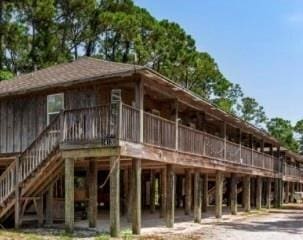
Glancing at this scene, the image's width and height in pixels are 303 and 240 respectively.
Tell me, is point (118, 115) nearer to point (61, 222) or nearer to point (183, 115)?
point (61, 222)

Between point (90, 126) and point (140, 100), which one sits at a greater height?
point (140, 100)

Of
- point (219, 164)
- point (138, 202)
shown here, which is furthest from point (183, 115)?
point (138, 202)

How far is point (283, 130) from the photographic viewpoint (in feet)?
310

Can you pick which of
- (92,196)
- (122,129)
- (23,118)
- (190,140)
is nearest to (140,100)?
(122,129)

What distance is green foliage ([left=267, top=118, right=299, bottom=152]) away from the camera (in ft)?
301

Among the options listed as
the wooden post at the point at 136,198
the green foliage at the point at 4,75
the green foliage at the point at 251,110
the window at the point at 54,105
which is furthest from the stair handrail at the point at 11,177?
the green foliage at the point at 251,110

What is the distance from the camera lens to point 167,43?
2023 inches

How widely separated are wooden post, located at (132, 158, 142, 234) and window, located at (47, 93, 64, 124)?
4668 millimetres

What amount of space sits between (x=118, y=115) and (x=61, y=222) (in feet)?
23.6

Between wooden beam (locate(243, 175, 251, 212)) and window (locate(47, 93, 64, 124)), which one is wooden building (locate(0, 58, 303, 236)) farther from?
wooden beam (locate(243, 175, 251, 212))

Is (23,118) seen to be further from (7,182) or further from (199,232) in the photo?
(199,232)

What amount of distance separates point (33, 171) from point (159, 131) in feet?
15.3

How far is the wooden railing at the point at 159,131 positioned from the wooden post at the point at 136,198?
1.04 m

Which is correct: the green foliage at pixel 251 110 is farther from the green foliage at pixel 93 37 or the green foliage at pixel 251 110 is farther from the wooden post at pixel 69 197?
the wooden post at pixel 69 197
